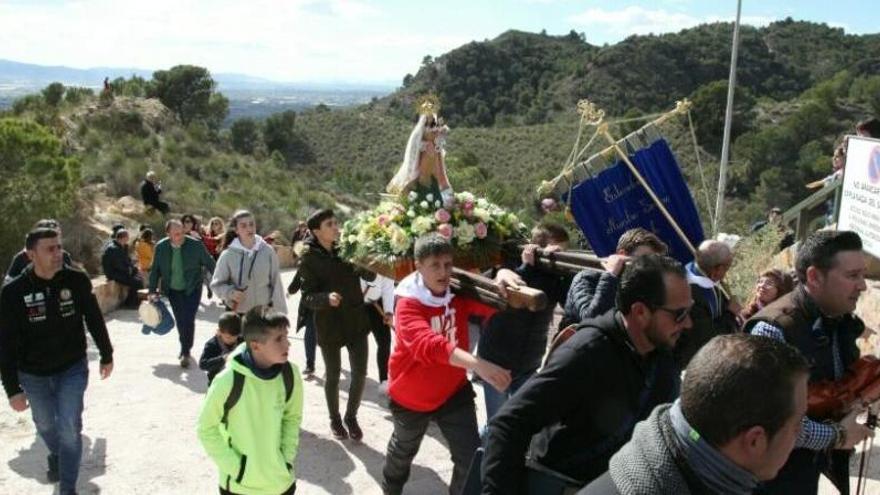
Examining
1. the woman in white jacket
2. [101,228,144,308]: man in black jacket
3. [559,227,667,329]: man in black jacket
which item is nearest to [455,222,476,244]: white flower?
[559,227,667,329]: man in black jacket

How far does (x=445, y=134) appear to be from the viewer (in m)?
7.42

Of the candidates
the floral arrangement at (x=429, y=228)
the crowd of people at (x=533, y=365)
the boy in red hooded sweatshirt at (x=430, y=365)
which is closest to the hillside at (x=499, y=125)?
the floral arrangement at (x=429, y=228)

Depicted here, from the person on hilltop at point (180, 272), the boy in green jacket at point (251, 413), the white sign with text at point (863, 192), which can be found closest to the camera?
the boy in green jacket at point (251, 413)

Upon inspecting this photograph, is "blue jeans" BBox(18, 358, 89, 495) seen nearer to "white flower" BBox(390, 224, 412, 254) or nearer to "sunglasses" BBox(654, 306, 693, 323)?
"white flower" BBox(390, 224, 412, 254)

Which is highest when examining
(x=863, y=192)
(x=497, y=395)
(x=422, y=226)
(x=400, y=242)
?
(x=863, y=192)

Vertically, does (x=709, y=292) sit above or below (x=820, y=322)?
below

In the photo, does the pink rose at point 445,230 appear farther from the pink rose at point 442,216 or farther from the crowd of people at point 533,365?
the crowd of people at point 533,365

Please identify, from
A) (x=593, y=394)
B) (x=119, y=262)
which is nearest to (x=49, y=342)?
(x=593, y=394)

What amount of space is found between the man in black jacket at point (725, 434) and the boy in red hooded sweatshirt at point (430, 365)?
212 cm

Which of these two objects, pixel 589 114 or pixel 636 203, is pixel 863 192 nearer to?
pixel 636 203

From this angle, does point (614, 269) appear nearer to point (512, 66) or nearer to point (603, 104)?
point (603, 104)

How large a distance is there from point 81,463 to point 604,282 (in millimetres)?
4414

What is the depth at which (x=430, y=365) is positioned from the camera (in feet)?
14.8

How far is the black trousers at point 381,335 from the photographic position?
7.55 m
